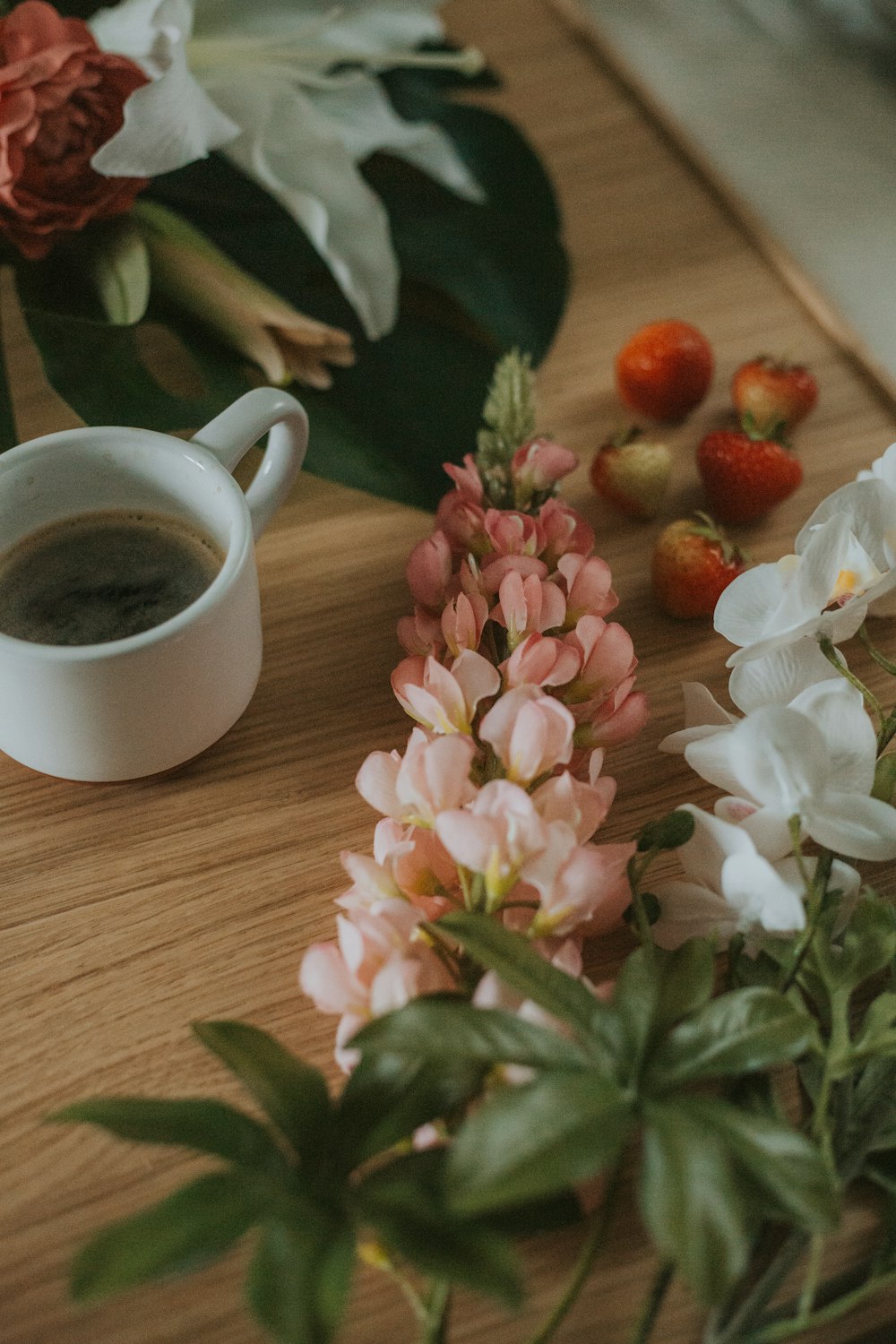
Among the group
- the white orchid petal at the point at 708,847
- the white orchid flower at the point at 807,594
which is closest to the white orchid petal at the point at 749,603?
Result: the white orchid flower at the point at 807,594

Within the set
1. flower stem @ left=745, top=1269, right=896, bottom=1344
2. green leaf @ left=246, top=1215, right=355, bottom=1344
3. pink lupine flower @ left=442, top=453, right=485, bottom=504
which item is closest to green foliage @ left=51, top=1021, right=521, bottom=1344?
green leaf @ left=246, top=1215, right=355, bottom=1344

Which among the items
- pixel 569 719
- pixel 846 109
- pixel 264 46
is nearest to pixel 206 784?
pixel 569 719

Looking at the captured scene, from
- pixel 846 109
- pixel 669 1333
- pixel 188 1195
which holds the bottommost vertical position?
pixel 669 1333

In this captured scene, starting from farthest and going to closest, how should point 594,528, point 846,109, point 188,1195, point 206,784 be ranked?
point 846,109, point 594,528, point 206,784, point 188,1195

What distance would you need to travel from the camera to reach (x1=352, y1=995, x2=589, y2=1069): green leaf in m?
0.41

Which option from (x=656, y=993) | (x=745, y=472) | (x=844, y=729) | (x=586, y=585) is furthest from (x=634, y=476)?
(x=656, y=993)

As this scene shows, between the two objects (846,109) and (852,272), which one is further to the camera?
(846,109)

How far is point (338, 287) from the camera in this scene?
0.87m

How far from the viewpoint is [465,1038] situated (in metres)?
0.42

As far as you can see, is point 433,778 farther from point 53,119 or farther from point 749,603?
point 53,119

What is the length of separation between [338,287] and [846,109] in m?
0.47

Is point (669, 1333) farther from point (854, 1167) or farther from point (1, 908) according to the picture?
point (1, 908)

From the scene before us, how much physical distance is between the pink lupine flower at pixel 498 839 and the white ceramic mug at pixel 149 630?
0.15 meters

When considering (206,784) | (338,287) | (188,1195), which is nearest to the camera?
(188,1195)
